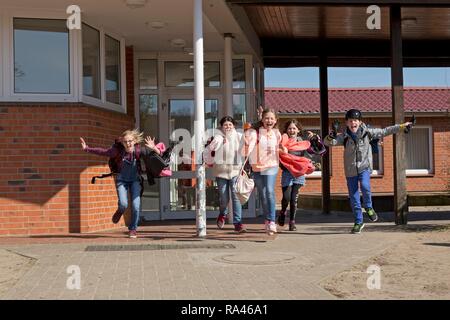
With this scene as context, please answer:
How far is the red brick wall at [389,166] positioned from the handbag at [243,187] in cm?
1341

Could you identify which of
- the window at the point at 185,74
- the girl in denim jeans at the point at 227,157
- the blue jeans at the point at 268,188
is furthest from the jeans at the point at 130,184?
the window at the point at 185,74

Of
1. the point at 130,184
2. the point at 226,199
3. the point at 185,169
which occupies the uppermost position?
the point at 185,169

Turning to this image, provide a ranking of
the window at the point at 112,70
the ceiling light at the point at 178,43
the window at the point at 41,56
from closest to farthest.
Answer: the window at the point at 41,56, the window at the point at 112,70, the ceiling light at the point at 178,43

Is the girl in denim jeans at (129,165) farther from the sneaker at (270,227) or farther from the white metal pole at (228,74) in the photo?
the white metal pole at (228,74)

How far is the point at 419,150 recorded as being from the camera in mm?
23594

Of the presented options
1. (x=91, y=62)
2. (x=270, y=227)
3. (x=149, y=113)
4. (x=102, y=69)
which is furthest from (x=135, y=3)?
(x=270, y=227)

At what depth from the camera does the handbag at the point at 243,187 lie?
29.2 ft

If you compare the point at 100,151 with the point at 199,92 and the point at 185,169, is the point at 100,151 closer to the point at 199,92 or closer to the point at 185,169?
the point at 199,92

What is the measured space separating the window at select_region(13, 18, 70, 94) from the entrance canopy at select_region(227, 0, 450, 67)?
2735mm

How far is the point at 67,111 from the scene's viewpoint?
973 cm

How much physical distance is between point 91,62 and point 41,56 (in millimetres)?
874

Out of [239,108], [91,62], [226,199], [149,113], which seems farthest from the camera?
[239,108]

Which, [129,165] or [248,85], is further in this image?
[248,85]
